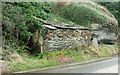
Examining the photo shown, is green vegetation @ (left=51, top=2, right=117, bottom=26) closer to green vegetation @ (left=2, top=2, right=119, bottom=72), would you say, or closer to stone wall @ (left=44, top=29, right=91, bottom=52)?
stone wall @ (left=44, top=29, right=91, bottom=52)

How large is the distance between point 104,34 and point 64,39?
504 centimetres

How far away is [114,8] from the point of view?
54.9ft

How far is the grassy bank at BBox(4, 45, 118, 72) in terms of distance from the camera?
5219 millimetres

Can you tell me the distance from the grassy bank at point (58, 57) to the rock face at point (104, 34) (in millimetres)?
1224

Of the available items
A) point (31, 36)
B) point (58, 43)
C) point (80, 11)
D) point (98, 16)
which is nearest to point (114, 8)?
point (98, 16)

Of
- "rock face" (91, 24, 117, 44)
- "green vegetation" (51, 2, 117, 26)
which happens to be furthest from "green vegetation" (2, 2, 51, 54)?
"rock face" (91, 24, 117, 44)

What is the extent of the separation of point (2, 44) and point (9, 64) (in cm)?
128

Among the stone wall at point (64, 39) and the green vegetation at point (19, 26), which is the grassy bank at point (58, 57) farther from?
the green vegetation at point (19, 26)

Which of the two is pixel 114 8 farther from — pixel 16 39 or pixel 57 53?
pixel 16 39

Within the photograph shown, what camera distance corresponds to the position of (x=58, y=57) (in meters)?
6.83

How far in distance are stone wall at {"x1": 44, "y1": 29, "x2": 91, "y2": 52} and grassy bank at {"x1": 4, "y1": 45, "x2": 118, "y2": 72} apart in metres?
0.34

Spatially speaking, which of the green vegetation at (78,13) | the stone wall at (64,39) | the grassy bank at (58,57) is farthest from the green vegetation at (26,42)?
the green vegetation at (78,13)

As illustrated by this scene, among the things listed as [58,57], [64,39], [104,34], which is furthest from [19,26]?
[104,34]

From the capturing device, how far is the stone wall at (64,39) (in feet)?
23.8
